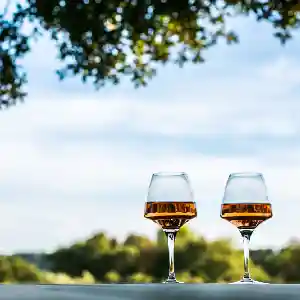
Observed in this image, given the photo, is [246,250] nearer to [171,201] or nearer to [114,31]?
[171,201]

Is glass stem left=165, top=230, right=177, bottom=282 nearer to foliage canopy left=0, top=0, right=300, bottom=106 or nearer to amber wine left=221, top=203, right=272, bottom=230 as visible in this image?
amber wine left=221, top=203, right=272, bottom=230

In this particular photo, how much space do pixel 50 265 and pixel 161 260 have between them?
0.96m

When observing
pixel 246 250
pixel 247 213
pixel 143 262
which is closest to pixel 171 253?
pixel 246 250

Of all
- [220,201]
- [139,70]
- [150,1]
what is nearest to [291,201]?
[220,201]

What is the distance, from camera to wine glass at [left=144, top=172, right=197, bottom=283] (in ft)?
4.03

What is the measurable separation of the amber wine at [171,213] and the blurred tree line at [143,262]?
14.1 ft

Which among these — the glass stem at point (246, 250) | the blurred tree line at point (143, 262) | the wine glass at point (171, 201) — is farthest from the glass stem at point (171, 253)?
the blurred tree line at point (143, 262)

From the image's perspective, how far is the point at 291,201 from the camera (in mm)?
2105

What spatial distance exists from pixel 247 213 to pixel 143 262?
5.18 metres

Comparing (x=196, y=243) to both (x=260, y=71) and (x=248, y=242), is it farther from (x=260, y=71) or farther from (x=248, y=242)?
(x=248, y=242)

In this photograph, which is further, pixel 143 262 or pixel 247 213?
pixel 143 262

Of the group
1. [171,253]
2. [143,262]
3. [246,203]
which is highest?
[143,262]

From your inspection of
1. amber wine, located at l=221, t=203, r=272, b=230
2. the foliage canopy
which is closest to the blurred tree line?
the foliage canopy

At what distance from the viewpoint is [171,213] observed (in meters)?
1.24
